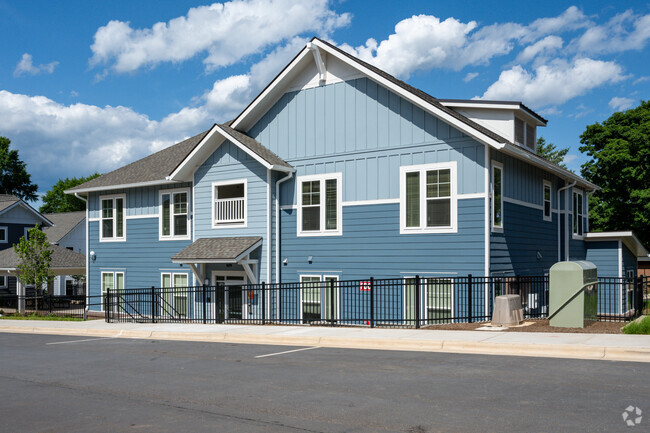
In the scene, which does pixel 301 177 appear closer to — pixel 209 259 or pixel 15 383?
pixel 209 259

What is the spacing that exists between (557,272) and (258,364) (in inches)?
296

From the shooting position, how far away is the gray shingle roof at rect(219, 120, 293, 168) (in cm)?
2265

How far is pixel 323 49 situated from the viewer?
22.0 metres

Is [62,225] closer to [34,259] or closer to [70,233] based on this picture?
[70,233]

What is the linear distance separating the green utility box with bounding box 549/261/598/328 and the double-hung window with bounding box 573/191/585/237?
13.0 m

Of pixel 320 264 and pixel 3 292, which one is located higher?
pixel 320 264

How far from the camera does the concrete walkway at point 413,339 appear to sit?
463 inches

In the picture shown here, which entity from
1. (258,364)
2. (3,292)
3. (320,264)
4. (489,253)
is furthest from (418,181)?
(3,292)

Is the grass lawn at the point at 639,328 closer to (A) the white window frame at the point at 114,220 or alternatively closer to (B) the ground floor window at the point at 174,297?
(B) the ground floor window at the point at 174,297

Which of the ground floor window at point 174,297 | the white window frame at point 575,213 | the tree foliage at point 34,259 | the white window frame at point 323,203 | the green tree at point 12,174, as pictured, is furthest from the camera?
the green tree at point 12,174

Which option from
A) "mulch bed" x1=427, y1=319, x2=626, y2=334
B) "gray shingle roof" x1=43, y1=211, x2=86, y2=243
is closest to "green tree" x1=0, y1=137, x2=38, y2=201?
"gray shingle roof" x1=43, y1=211, x2=86, y2=243

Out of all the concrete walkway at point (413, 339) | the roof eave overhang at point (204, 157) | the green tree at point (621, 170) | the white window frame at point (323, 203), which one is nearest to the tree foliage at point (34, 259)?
the roof eave overhang at point (204, 157)

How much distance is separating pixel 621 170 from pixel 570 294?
32.1 m

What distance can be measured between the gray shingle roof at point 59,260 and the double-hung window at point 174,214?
988 cm
